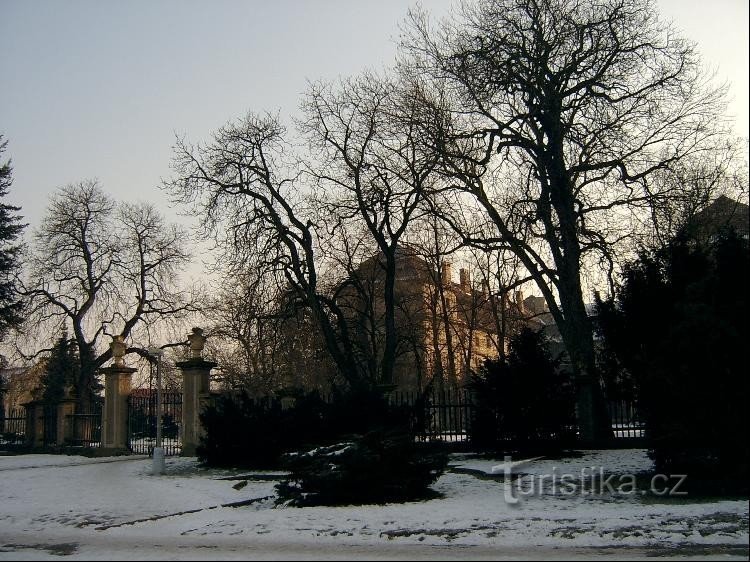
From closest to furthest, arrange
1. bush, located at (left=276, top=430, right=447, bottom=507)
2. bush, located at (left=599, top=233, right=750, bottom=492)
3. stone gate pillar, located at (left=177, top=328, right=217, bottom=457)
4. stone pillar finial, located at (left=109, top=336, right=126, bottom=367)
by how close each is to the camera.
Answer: bush, located at (left=599, top=233, right=750, bottom=492) → bush, located at (left=276, top=430, right=447, bottom=507) → stone gate pillar, located at (left=177, top=328, right=217, bottom=457) → stone pillar finial, located at (left=109, top=336, right=126, bottom=367)

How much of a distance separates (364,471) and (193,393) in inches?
484

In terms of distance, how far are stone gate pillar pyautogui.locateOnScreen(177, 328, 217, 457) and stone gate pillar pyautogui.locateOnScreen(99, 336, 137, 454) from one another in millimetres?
4210

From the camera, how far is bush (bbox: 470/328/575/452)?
1681cm

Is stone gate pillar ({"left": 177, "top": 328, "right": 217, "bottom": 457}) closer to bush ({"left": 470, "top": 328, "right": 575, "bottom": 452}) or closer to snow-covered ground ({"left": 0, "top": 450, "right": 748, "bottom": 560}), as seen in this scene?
snow-covered ground ({"left": 0, "top": 450, "right": 748, "bottom": 560})

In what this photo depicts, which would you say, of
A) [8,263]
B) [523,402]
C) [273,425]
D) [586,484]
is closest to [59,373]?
[8,263]

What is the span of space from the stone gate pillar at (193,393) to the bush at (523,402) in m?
8.91

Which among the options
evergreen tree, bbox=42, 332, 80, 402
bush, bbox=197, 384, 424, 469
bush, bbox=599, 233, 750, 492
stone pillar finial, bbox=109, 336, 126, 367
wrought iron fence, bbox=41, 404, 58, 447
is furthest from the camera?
evergreen tree, bbox=42, 332, 80, 402

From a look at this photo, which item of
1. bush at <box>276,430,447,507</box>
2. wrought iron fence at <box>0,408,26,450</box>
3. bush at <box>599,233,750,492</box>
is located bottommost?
wrought iron fence at <box>0,408,26,450</box>

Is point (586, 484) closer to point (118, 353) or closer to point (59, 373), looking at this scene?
point (118, 353)

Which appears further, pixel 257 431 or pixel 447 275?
pixel 447 275

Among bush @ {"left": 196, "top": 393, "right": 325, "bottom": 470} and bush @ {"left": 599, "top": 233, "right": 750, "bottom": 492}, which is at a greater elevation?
bush @ {"left": 599, "top": 233, "right": 750, "bottom": 492}

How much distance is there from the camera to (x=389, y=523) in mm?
9734

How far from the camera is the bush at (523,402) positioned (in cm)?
→ 1681

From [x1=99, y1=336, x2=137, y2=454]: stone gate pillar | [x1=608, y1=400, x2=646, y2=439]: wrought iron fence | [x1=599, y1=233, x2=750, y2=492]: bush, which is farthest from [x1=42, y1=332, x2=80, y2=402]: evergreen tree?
[x1=599, y1=233, x2=750, y2=492]: bush
